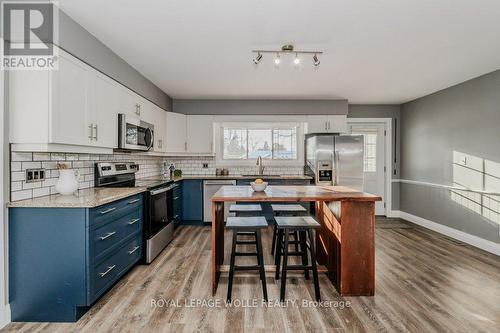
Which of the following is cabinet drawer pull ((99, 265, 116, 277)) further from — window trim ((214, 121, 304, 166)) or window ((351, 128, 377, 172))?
window ((351, 128, 377, 172))

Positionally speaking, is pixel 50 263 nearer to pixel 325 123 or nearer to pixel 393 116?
pixel 325 123

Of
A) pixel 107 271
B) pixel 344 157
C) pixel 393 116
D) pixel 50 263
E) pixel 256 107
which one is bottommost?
pixel 107 271

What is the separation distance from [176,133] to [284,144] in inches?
85.1

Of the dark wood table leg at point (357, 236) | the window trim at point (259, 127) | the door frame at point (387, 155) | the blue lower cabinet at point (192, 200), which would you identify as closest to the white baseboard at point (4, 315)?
the dark wood table leg at point (357, 236)

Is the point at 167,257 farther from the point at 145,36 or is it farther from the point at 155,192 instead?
the point at 145,36

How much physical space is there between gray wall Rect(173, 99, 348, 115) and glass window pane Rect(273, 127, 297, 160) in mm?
450

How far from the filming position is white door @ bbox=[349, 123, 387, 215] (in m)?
5.76

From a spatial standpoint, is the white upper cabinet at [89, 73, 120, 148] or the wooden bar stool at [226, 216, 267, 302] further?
the white upper cabinet at [89, 73, 120, 148]

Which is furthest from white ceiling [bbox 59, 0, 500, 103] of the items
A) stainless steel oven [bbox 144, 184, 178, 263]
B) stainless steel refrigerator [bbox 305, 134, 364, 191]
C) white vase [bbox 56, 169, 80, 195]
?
stainless steel oven [bbox 144, 184, 178, 263]

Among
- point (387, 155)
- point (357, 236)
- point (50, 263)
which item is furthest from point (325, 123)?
point (50, 263)

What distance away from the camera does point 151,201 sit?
3.20 metres

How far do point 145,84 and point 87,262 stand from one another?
271 centimetres

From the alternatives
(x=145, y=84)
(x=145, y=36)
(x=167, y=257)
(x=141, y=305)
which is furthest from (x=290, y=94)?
(x=141, y=305)

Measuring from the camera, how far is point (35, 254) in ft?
6.72
